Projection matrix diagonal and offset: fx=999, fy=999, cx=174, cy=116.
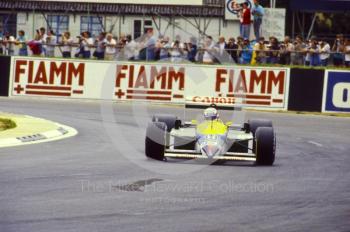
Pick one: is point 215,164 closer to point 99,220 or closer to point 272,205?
point 272,205

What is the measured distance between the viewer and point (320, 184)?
13.9 metres

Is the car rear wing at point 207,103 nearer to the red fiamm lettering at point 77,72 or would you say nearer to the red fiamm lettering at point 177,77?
the red fiamm lettering at point 177,77

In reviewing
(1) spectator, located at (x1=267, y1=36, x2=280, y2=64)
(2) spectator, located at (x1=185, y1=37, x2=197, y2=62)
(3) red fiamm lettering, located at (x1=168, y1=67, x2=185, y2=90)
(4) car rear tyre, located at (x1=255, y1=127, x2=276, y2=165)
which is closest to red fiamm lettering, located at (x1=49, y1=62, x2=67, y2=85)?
(3) red fiamm lettering, located at (x1=168, y1=67, x2=185, y2=90)

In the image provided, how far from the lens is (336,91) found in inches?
1195

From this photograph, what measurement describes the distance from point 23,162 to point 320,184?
4.62 metres

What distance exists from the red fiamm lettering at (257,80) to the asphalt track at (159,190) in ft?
32.0

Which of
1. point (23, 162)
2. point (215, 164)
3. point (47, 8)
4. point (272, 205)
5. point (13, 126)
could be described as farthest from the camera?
point (47, 8)

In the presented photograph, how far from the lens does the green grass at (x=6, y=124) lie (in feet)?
70.0

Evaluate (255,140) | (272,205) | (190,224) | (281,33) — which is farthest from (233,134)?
(281,33)

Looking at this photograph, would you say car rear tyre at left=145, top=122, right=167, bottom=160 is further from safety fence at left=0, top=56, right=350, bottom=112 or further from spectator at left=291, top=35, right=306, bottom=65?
spectator at left=291, top=35, right=306, bottom=65

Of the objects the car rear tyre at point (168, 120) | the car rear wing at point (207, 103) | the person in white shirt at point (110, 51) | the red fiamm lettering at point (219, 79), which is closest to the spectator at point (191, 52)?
the red fiamm lettering at point (219, 79)

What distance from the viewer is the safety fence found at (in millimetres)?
30516

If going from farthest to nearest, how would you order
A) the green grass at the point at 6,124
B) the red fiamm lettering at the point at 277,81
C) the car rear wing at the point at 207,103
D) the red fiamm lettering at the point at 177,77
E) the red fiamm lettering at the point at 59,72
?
the red fiamm lettering at the point at 59,72
the red fiamm lettering at the point at 177,77
the red fiamm lettering at the point at 277,81
the green grass at the point at 6,124
the car rear wing at the point at 207,103

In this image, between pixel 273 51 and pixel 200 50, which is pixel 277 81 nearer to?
pixel 273 51
